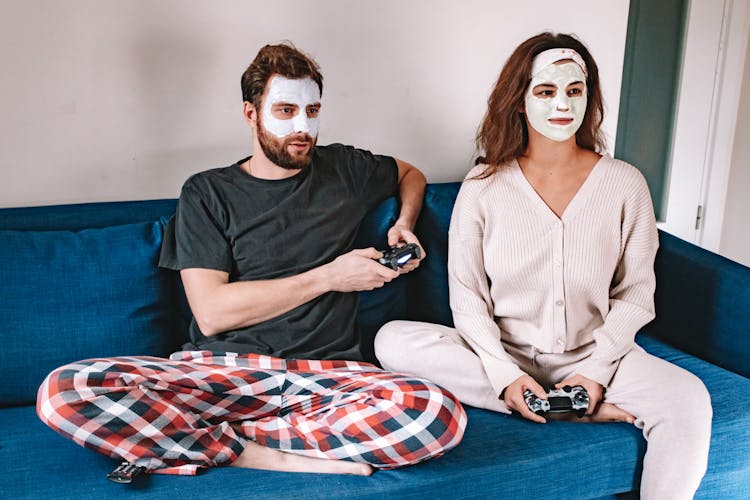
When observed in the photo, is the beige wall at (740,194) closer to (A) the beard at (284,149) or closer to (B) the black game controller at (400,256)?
(B) the black game controller at (400,256)

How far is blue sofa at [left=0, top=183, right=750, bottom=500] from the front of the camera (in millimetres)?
1518

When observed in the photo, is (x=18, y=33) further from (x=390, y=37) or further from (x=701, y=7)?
(x=701, y=7)

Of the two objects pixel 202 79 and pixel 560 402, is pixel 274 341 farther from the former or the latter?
pixel 202 79

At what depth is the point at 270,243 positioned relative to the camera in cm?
188

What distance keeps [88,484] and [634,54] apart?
2.28 m

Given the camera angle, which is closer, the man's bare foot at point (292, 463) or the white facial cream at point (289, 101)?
the man's bare foot at point (292, 463)

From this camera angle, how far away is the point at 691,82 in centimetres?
293

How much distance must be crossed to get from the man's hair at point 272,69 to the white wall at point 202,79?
308 millimetres

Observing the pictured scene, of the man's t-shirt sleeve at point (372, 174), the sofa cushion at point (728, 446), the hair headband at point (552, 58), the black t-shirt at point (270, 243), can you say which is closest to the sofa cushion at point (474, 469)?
the sofa cushion at point (728, 446)

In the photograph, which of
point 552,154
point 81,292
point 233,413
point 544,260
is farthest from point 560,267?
point 81,292

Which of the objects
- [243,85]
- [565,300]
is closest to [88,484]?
[243,85]

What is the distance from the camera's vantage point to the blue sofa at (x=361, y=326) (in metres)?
1.52

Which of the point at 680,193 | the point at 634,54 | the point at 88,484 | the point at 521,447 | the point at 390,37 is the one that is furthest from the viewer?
the point at 680,193

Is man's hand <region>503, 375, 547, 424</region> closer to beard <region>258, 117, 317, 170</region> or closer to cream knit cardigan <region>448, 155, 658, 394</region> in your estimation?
cream knit cardigan <region>448, 155, 658, 394</region>
